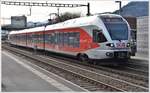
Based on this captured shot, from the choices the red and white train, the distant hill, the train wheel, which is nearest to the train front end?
the red and white train

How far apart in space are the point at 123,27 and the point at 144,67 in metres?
2.66

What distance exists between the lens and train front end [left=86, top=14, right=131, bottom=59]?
79.2 feet

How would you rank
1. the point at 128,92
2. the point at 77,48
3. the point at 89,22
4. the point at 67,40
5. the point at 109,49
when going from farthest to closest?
the point at 67,40
the point at 77,48
the point at 89,22
the point at 109,49
the point at 128,92

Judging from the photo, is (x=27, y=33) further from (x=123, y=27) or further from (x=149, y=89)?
(x=149, y=89)

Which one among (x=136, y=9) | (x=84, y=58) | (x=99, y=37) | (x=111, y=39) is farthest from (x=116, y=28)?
(x=136, y=9)

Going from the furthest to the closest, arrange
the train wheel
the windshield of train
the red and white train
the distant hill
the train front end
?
the distant hill, the train wheel, the windshield of train, the red and white train, the train front end

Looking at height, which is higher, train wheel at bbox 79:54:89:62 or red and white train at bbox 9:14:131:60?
red and white train at bbox 9:14:131:60

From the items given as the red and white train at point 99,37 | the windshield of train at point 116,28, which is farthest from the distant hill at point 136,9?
the windshield of train at point 116,28

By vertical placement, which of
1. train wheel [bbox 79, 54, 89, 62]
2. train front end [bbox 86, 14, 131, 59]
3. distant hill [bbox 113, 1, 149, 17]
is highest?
distant hill [bbox 113, 1, 149, 17]

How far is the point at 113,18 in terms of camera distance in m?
25.4

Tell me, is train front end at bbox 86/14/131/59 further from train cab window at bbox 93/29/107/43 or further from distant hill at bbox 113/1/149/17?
distant hill at bbox 113/1/149/17

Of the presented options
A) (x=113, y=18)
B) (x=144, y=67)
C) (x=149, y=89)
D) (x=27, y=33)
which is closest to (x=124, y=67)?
(x=144, y=67)

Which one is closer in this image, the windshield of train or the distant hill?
the windshield of train

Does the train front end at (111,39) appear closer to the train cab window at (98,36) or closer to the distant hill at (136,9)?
the train cab window at (98,36)
